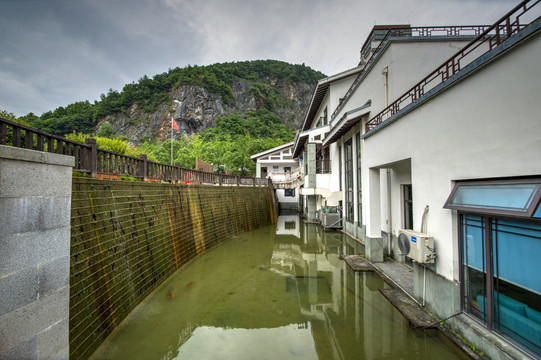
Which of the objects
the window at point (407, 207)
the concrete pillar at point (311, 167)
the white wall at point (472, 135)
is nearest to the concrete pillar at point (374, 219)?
the window at point (407, 207)

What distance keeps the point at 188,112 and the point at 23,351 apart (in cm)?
5958

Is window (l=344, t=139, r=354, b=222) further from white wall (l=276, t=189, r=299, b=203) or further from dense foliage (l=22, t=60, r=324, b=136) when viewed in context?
dense foliage (l=22, t=60, r=324, b=136)

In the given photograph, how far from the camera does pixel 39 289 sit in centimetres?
267

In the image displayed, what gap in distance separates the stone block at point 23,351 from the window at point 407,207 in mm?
8482

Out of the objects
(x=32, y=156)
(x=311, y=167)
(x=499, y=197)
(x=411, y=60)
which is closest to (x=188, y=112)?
(x=311, y=167)

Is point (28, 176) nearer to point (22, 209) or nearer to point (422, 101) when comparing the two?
point (22, 209)

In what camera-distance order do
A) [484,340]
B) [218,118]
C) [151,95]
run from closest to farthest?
[484,340] → [218,118] → [151,95]

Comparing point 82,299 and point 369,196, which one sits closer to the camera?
point 82,299

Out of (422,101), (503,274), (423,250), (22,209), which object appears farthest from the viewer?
(422,101)

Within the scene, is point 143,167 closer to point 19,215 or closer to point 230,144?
point 19,215

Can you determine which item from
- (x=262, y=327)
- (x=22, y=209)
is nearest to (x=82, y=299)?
(x=22, y=209)

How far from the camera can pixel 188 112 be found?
2239 inches

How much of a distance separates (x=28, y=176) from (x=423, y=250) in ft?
19.2

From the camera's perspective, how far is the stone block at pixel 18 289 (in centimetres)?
230
